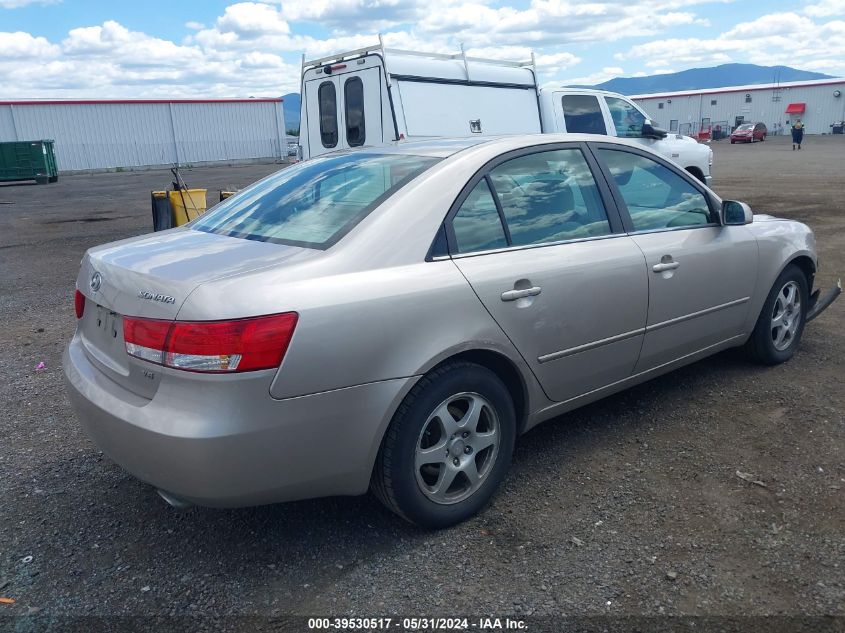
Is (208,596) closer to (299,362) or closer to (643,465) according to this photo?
(299,362)

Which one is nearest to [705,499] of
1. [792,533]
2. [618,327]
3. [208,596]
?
[792,533]

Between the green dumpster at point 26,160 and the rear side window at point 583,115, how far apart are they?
26864mm

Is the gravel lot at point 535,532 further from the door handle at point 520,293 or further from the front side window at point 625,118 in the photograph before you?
the front side window at point 625,118

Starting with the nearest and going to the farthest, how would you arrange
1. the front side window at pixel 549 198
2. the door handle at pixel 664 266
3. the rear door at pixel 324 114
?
1. the front side window at pixel 549 198
2. the door handle at pixel 664 266
3. the rear door at pixel 324 114

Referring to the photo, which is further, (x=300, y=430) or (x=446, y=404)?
(x=446, y=404)

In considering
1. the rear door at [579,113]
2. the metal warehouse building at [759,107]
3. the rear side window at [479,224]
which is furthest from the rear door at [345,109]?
the metal warehouse building at [759,107]

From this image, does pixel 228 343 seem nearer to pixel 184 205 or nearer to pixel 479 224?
pixel 479 224

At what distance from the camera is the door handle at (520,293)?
299 cm

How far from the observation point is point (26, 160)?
30.5 m

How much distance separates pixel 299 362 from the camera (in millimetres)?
2416

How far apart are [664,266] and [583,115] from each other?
8.45 m

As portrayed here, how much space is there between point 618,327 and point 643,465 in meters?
0.69

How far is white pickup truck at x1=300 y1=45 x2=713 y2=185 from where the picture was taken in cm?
993

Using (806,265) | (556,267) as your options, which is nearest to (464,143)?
(556,267)
